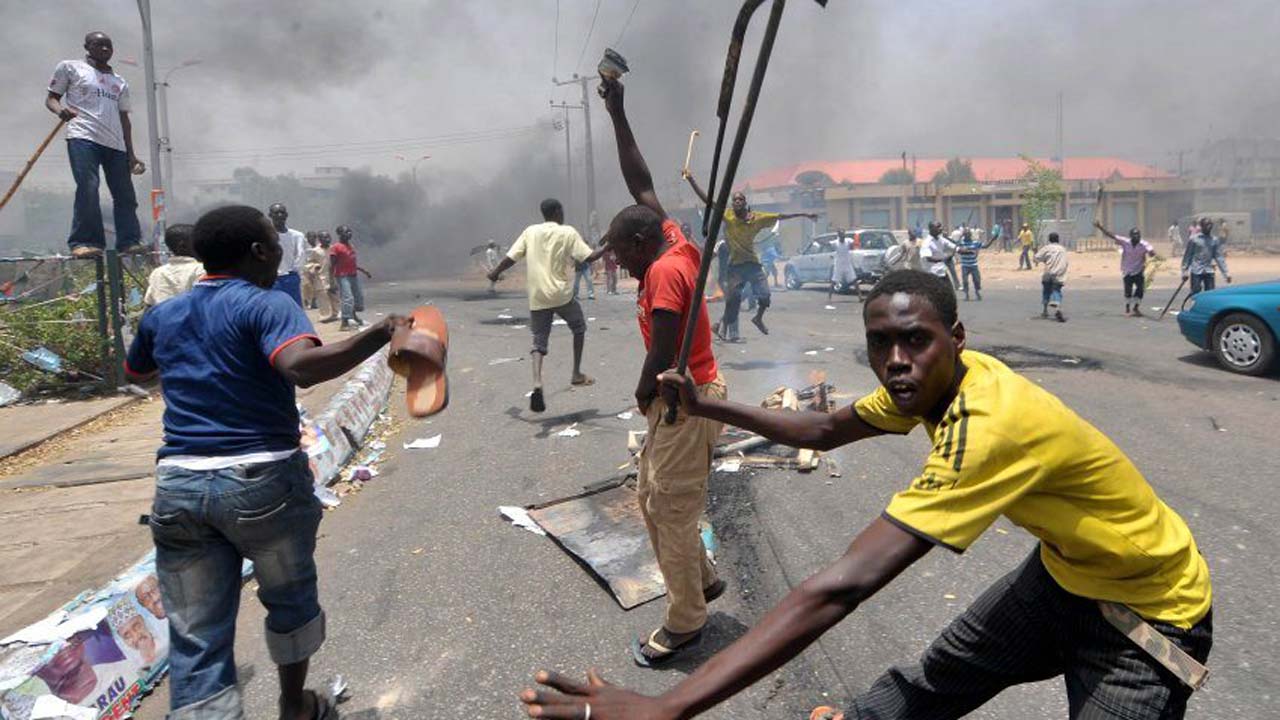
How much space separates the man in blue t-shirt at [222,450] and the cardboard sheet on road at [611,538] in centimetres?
159

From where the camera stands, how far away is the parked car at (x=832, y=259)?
1747 centimetres

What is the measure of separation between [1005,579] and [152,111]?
1715cm

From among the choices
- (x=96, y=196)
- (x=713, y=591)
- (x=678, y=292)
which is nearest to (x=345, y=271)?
(x=96, y=196)

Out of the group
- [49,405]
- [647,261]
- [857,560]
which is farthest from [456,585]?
[49,405]

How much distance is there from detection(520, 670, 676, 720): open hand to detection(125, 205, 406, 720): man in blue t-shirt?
1115mm

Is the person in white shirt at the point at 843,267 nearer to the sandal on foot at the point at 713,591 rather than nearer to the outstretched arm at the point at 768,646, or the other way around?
the sandal on foot at the point at 713,591

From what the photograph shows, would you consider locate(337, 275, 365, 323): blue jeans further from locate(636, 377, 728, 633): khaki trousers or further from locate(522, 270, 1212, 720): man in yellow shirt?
locate(522, 270, 1212, 720): man in yellow shirt

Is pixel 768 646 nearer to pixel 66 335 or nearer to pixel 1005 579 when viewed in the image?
pixel 1005 579

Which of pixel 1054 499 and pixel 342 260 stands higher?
pixel 342 260

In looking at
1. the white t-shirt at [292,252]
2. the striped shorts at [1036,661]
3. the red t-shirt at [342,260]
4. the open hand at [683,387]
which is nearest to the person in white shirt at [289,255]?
the white t-shirt at [292,252]

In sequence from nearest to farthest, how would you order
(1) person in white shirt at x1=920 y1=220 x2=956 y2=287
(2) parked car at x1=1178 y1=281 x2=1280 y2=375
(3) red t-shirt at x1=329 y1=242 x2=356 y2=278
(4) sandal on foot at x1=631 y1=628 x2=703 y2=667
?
(4) sandal on foot at x1=631 y1=628 x2=703 y2=667 → (2) parked car at x1=1178 y1=281 x2=1280 y2=375 → (3) red t-shirt at x1=329 y1=242 x2=356 y2=278 → (1) person in white shirt at x1=920 y1=220 x2=956 y2=287

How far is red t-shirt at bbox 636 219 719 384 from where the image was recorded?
2.80 m

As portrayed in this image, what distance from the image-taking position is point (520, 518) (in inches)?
173

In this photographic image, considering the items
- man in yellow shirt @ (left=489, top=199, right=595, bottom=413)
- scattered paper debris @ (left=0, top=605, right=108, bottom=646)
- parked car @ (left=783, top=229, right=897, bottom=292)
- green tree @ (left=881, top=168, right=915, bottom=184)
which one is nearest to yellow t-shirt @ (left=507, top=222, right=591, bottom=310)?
man in yellow shirt @ (left=489, top=199, right=595, bottom=413)
